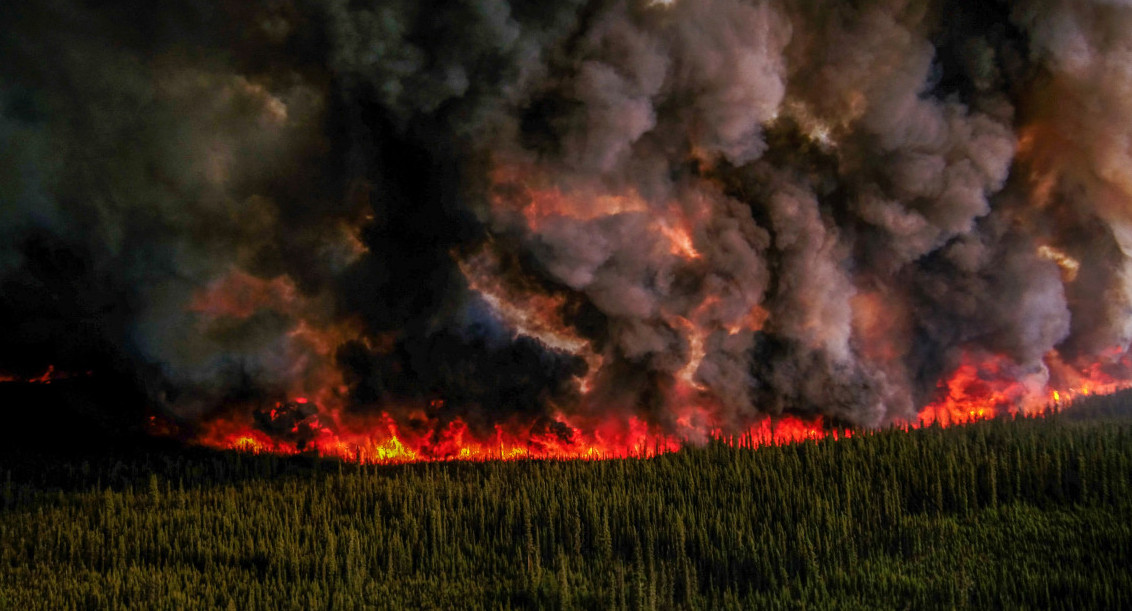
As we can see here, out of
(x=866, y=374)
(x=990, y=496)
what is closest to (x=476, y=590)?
(x=990, y=496)

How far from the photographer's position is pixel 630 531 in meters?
15.3

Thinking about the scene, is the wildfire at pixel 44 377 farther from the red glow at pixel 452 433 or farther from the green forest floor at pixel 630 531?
the green forest floor at pixel 630 531

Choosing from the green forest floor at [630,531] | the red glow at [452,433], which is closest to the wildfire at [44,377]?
the red glow at [452,433]

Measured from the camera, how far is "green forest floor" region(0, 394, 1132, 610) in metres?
12.7

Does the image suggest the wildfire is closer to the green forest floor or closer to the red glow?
the red glow

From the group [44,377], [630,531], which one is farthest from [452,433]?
[44,377]

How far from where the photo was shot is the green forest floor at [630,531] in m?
12.7

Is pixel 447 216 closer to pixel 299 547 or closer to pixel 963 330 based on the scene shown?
pixel 299 547

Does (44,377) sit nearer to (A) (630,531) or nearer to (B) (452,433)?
(B) (452,433)

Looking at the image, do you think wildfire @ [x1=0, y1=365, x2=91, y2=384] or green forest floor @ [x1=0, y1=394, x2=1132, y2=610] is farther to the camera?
wildfire @ [x1=0, y1=365, x2=91, y2=384]

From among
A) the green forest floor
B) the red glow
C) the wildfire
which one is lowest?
the green forest floor

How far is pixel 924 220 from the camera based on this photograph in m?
26.6

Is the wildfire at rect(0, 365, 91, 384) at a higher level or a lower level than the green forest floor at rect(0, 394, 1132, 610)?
higher

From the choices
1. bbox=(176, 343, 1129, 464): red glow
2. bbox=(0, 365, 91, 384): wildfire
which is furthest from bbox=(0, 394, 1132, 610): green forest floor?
bbox=(0, 365, 91, 384): wildfire
